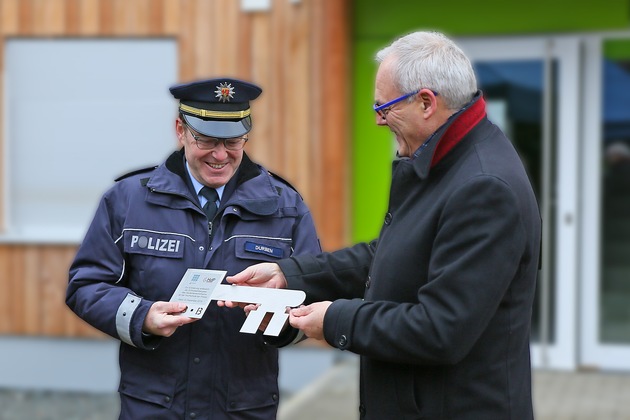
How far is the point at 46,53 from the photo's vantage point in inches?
349

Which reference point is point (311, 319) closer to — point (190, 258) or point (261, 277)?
point (261, 277)

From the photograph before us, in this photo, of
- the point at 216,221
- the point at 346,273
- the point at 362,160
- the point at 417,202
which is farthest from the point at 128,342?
the point at 362,160

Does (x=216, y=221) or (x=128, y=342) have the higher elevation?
(x=216, y=221)

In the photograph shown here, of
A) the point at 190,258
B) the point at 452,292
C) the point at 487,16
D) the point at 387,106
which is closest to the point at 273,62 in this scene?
the point at 487,16

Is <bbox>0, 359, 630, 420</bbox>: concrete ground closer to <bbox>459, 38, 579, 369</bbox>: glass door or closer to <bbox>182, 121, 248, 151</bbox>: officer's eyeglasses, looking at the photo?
<bbox>459, 38, 579, 369</bbox>: glass door

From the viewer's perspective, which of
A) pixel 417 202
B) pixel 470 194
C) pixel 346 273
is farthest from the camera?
pixel 346 273

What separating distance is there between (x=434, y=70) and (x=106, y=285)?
4.42 ft

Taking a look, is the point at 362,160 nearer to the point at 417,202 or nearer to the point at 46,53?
the point at 46,53

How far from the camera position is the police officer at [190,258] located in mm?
3684

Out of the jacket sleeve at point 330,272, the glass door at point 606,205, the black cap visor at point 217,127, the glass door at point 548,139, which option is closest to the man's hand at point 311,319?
the jacket sleeve at point 330,272

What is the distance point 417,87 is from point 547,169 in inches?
211

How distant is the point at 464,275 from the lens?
2994mm

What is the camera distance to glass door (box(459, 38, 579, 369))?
27.0ft

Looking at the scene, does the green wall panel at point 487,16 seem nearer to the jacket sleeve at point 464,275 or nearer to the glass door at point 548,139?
the glass door at point 548,139
